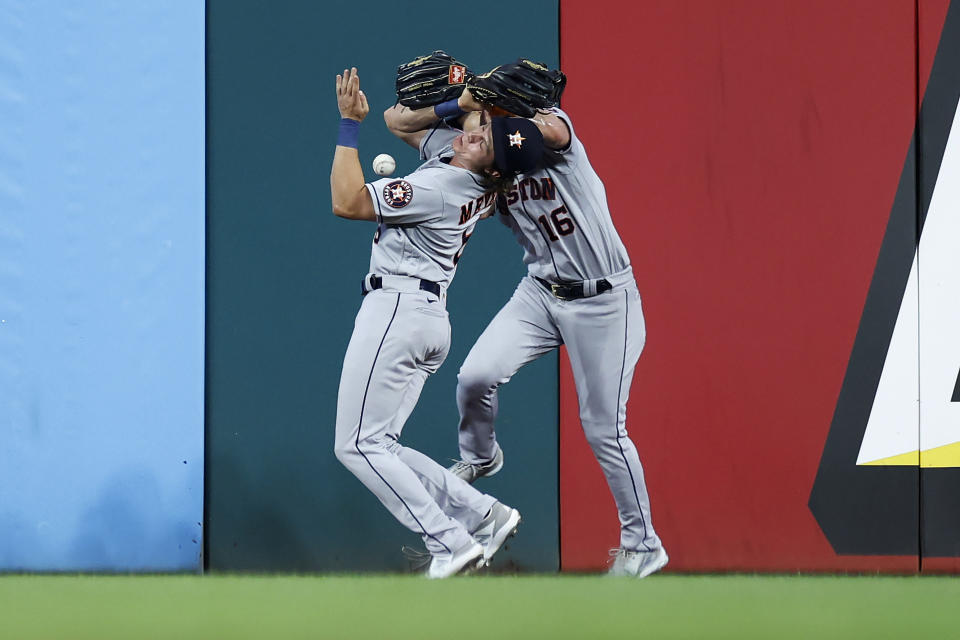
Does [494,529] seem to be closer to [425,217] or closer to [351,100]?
[425,217]

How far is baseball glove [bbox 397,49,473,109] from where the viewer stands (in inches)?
146

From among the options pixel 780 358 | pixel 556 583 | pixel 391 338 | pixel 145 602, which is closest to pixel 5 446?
pixel 145 602

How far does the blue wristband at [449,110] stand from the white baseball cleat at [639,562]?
1.76 meters

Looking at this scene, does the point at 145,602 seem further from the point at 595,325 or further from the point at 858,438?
the point at 858,438

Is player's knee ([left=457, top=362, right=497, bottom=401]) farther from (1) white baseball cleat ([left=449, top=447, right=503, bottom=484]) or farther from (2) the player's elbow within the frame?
(2) the player's elbow

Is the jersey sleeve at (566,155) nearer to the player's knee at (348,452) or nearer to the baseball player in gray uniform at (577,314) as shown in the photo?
the baseball player in gray uniform at (577,314)

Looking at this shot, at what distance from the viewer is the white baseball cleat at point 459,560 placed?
3373 mm

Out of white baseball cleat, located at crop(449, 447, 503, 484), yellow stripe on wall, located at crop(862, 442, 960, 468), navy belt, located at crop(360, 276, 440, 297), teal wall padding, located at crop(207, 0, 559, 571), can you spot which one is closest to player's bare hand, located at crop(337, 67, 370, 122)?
navy belt, located at crop(360, 276, 440, 297)

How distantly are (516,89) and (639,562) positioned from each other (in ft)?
5.94

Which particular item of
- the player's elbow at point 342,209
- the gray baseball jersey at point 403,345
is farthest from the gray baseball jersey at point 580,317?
the player's elbow at point 342,209

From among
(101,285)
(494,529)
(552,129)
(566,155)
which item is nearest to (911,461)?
(494,529)

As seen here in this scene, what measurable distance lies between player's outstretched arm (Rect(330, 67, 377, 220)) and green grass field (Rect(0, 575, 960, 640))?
127 cm

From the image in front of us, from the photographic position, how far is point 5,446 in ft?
13.3

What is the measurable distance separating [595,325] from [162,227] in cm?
183
